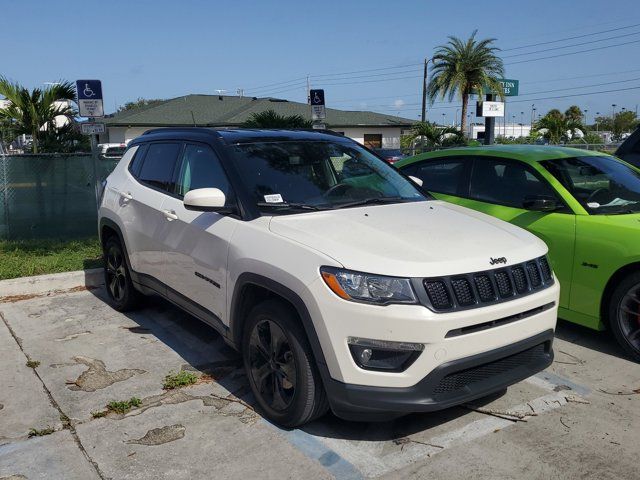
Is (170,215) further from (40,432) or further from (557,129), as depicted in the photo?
(557,129)

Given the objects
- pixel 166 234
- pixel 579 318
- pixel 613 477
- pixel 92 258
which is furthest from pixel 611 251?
pixel 92 258

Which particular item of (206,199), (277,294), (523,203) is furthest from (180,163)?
(523,203)

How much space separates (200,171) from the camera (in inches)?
182

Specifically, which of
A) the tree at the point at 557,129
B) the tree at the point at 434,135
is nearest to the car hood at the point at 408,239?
the tree at the point at 434,135

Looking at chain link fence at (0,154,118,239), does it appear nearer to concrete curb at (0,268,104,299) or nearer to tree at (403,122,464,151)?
concrete curb at (0,268,104,299)

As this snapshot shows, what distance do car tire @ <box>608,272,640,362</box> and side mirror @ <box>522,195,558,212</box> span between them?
34.0 inches

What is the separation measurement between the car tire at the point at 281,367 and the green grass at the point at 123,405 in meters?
0.81

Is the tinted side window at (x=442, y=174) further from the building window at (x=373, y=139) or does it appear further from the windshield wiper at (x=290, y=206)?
the building window at (x=373, y=139)

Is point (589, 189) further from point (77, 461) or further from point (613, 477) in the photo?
point (77, 461)

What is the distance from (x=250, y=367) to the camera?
154 inches

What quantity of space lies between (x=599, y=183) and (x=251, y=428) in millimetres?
3785

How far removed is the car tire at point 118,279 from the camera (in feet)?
19.4

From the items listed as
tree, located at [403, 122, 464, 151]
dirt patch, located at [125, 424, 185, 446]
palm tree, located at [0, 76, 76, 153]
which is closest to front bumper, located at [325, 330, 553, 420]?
dirt patch, located at [125, 424, 185, 446]

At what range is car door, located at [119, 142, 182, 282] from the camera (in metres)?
5.02
